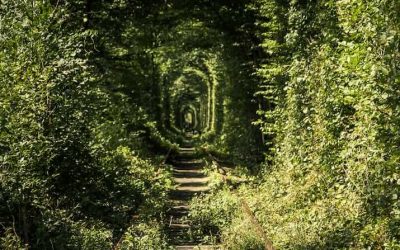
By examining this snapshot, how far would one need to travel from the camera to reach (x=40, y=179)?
9.48 meters

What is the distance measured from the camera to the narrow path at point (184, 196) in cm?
1102

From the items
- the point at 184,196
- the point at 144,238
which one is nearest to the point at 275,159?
the point at 184,196

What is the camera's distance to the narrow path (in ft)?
36.1

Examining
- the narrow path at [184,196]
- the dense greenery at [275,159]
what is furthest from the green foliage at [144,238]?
the narrow path at [184,196]

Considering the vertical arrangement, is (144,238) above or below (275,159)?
below

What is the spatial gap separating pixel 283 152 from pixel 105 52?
32.2 ft

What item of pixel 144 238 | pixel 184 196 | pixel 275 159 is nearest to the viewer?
pixel 144 238

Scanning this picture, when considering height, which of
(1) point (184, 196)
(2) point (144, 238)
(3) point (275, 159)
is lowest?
(1) point (184, 196)

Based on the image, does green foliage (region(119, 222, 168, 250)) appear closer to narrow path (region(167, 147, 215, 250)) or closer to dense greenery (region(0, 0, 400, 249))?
dense greenery (region(0, 0, 400, 249))

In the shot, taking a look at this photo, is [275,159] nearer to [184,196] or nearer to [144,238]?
[184,196]

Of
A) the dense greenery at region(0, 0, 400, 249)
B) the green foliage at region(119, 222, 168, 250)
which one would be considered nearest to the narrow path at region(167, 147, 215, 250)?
the dense greenery at region(0, 0, 400, 249)

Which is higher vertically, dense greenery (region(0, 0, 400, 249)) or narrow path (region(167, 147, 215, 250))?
dense greenery (region(0, 0, 400, 249))

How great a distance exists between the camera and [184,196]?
696 inches

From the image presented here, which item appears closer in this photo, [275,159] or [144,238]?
[144,238]
